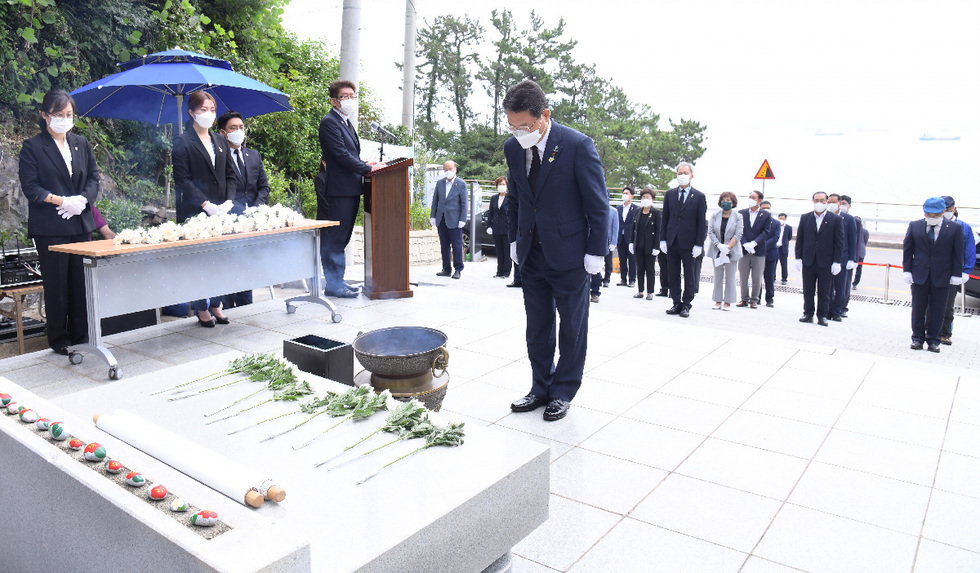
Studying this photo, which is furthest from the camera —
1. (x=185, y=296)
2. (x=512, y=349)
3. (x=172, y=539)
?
(x=512, y=349)

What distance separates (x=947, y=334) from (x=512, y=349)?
656 cm

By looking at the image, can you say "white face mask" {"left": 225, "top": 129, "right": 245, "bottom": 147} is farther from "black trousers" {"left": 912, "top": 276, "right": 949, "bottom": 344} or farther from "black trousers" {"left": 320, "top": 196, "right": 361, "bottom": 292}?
"black trousers" {"left": 912, "top": 276, "right": 949, "bottom": 344}

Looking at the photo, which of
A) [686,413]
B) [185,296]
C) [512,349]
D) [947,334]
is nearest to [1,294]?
[185,296]

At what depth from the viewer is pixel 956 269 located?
8.16m

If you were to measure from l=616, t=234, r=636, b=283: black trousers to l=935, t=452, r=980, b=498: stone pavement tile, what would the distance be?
8958 millimetres

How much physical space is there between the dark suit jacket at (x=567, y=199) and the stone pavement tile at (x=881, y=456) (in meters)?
1.77

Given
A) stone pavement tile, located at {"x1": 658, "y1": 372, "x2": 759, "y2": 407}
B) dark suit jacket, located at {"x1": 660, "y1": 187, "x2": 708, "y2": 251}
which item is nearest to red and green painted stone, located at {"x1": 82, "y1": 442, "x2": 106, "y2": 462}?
stone pavement tile, located at {"x1": 658, "y1": 372, "x2": 759, "y2": 407}

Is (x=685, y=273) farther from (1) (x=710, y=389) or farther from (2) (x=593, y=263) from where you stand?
(2) (x=593, y=263)

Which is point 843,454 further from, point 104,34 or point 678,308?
point 104,34

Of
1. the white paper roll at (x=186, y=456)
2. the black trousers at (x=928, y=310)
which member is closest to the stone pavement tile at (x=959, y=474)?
the white paper roll at (x=186, y=456)

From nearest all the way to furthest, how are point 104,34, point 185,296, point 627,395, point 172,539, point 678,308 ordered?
point 172,539, point 627,395, point 185,296, point 678,308, point 104,34

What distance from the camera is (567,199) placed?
13.4ft

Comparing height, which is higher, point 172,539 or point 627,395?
point 172,539

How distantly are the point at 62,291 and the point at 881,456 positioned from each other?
5.96 metres
